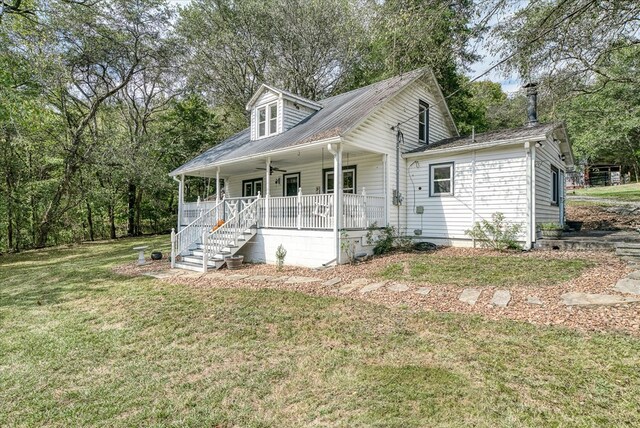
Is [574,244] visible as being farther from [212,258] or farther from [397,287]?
[212,258]

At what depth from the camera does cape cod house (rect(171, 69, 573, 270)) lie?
940 cm

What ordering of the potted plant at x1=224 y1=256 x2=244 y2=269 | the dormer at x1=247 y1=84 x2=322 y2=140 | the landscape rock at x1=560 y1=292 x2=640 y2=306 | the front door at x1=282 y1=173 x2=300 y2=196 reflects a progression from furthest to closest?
1. the front door at x1=282 y1=173 x2=300 y2=196
2. the dormer at x1=247 y1=84 x2=322 y2=140
3. the potted plant at x1=224 y1=256 x2=244 y2=269
4. the landscape rock at x1=560 y1=292 x2=640 y2=306

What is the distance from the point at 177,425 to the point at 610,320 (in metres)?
5.11

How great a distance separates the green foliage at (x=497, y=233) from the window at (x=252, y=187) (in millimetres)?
9902

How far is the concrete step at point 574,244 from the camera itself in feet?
27.0

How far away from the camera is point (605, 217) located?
1415cm

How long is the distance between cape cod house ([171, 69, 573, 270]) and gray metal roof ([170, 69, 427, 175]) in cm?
7

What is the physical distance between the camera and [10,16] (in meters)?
13.6

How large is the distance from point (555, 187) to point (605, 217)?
13.8 feet

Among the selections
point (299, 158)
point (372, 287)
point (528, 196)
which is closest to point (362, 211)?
point (372, 287)

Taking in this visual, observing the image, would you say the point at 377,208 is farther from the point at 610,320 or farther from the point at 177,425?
the point at 177,425

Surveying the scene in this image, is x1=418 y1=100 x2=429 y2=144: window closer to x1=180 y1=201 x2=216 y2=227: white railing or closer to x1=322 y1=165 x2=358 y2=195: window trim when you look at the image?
x1=322 y1=165 x2=358 y2=195: window trim

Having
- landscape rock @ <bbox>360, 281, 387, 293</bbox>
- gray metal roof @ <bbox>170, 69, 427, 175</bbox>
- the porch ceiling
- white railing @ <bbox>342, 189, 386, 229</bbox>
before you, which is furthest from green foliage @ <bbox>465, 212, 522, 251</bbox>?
gray metal roof @ <bbox>170, 69, 427, 175</bbox>

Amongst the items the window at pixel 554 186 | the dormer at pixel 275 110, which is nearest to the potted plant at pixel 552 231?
the window at pixel 554 186
